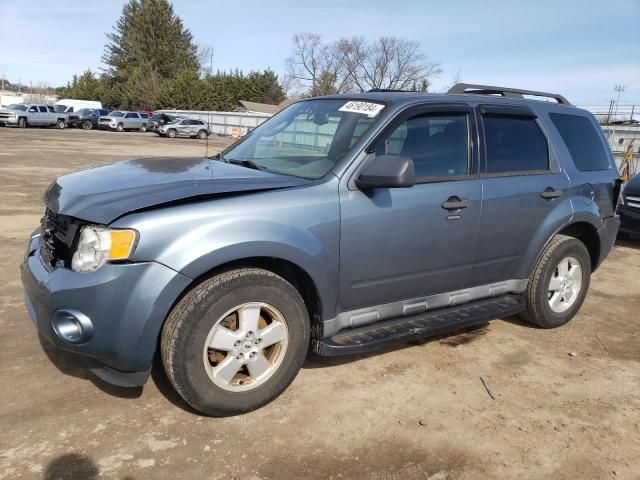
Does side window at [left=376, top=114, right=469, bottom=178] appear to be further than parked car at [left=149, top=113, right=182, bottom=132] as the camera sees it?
No

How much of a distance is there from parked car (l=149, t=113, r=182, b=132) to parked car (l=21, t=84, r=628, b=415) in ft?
122

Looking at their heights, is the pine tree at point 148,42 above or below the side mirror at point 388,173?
above

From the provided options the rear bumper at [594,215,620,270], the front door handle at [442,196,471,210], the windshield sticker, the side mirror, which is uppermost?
the windshield sticker

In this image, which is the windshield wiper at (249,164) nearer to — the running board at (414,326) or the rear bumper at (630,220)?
the running board at (414,326)

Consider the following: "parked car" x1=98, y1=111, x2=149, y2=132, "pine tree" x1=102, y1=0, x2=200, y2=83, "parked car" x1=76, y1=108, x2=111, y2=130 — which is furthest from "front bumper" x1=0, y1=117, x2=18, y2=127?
"pine tree" x1=102, y1=0, x2=200, y2=83

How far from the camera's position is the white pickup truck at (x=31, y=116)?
35.6 meters

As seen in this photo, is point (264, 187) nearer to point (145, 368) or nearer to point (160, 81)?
point (145, 368)

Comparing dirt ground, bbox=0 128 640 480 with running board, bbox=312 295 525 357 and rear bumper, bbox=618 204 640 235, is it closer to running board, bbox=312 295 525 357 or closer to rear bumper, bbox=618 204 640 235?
running board, bbox=312 295 525 357

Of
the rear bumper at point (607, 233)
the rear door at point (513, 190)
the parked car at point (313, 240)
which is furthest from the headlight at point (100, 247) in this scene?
the rear bumper at point (607, 233)

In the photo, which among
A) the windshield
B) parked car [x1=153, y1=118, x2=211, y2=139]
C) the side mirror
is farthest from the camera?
parked car [x1=153, y1=118, x2=211, y2=139]

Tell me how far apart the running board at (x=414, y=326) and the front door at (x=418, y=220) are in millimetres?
159

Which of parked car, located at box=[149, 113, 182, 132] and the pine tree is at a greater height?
the pine tree

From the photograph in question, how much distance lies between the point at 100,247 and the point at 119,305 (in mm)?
298

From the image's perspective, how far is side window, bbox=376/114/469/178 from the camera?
3.50 m
